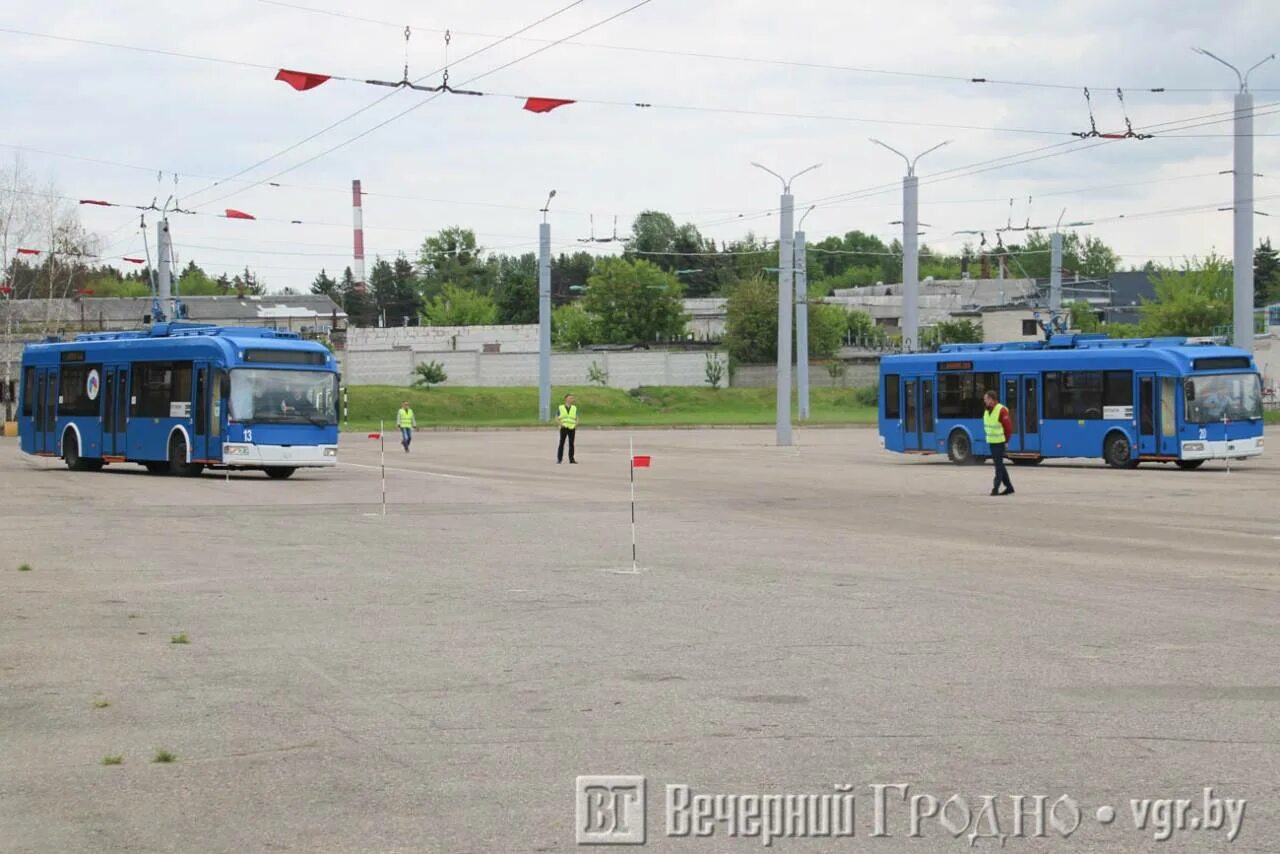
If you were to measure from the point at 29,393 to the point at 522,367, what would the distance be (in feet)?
210

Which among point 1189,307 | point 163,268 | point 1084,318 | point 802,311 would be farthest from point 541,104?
point 1084,318

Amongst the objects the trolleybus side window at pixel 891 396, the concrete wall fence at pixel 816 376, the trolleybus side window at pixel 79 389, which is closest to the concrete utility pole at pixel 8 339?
the trolleybus side window at pixel 79 389

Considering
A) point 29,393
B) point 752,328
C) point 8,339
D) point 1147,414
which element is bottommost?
point 1147,414

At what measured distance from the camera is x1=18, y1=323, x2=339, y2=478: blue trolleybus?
34250 mm

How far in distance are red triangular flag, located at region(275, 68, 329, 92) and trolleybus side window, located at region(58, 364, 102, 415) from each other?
1199 cm

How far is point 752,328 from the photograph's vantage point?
111 metres

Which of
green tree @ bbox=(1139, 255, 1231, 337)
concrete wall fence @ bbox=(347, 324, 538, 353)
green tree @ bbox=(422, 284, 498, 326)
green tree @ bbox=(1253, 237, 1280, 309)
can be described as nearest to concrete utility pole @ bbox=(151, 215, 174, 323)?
green tree @ bbox=(1139, 255, 1231, 337)

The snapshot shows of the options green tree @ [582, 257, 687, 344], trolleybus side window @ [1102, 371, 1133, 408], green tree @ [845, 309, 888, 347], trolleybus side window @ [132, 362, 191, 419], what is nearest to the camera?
trolleybus side window @ [132, 362, 191, 419]

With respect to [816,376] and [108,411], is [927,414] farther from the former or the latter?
[816,376]

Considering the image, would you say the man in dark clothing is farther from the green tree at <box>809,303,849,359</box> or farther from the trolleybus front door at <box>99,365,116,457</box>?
Result: the green tree at <box>809,303,849,359</box>

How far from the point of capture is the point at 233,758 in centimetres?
778

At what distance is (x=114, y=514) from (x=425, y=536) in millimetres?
6084

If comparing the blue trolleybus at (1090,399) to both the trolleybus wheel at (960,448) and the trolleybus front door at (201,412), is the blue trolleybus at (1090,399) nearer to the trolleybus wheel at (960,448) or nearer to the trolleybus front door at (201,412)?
the trolleybus wheel at (960,448)

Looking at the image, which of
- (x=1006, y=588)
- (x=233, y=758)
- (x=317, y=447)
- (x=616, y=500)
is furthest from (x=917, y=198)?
(x=233, y=758)
